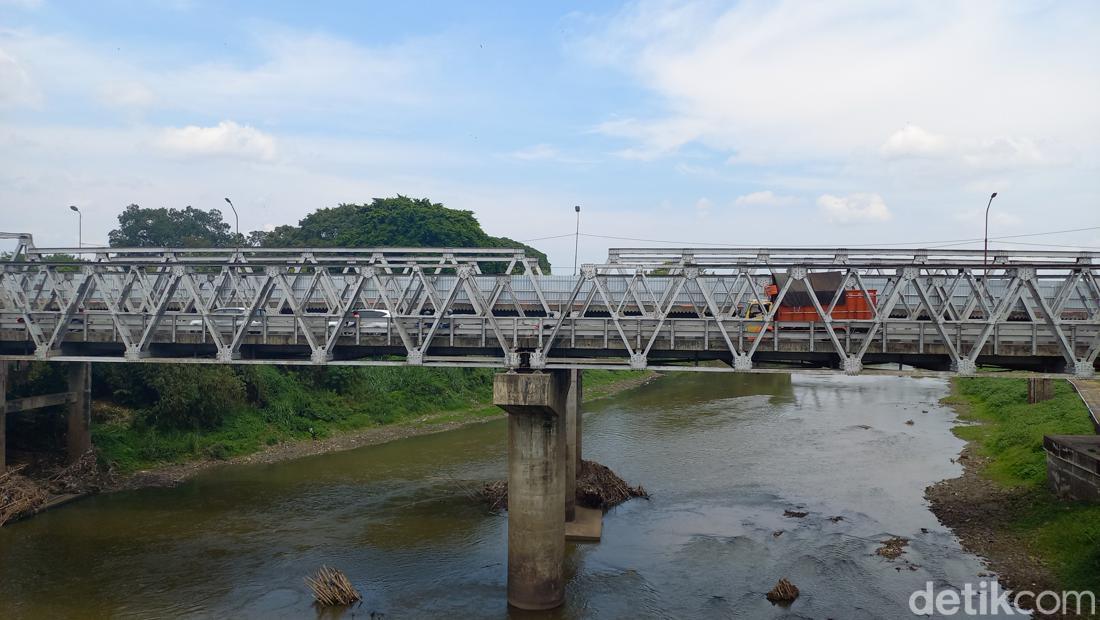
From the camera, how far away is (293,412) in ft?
152

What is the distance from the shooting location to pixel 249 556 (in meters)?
26.7

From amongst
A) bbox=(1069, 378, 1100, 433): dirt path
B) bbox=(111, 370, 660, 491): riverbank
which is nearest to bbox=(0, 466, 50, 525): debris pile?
bbox=(111, 370, 660, 491): riverbank

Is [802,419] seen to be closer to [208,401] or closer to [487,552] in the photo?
[487,552]

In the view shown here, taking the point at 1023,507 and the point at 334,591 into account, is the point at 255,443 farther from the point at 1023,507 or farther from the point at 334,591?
the point at 1023,507

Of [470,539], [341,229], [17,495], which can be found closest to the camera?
[470,539]

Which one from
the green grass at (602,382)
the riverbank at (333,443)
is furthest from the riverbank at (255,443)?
the green grass at (602,382)

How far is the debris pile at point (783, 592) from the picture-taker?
22.8m

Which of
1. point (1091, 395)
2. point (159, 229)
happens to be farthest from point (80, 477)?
point (159, 229)

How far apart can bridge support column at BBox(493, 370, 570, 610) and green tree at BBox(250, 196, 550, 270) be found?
60857 mm

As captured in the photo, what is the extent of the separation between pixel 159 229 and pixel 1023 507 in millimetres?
99918

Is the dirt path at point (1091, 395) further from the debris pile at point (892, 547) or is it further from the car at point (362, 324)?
the car at point (362, 324)

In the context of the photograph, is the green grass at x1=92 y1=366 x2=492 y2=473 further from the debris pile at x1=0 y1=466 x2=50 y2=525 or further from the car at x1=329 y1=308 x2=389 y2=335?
the car at x1=329 y1=308 x2=389 y2=335

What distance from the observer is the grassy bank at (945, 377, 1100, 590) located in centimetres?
2409

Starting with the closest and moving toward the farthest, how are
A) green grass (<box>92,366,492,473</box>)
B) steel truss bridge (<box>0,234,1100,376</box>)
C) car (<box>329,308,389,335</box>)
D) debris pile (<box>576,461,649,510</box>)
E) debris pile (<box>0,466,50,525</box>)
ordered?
steel truss bridge (<box>0,234,1100,376</box>), car (<box>329,308,389,335</box>), debris pile (<box>0,466,50,525</box>), debris pile (<box>576,461,649,510</box>), green grass (<box>92,366,492,473</box>)
